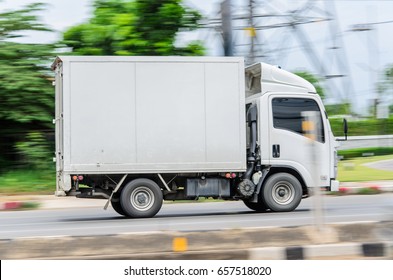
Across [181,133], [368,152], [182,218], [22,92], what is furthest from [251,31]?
[368,152]

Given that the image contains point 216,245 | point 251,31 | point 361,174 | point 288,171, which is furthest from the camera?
point 361,174

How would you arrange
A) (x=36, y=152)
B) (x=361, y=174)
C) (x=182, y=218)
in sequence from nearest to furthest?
(x=182, y=218), (x=36, y=152), (x=361, y=174)

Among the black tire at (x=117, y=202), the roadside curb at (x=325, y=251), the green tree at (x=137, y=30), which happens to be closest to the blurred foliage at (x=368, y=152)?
the green tree at (x=137, y=30)

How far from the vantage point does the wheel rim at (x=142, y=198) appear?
14609 mm

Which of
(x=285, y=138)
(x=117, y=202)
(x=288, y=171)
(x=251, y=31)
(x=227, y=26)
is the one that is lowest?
(x=117, y=202)

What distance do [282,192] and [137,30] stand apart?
36.1 ft

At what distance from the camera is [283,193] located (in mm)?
15312

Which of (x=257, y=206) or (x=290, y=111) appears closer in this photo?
(x=290, y=111)

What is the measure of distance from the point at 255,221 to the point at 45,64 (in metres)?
12.0

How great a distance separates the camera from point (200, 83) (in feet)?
48.4

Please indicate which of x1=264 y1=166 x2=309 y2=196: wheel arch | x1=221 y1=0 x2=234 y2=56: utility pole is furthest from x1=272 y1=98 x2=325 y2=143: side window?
x1=221 y1=0 x2=234 y2=56: utility pole

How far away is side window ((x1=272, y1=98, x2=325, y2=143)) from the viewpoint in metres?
15.1

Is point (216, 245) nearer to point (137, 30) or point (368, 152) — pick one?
point (137, 30)

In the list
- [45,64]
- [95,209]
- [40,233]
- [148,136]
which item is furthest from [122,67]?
[45,64]
